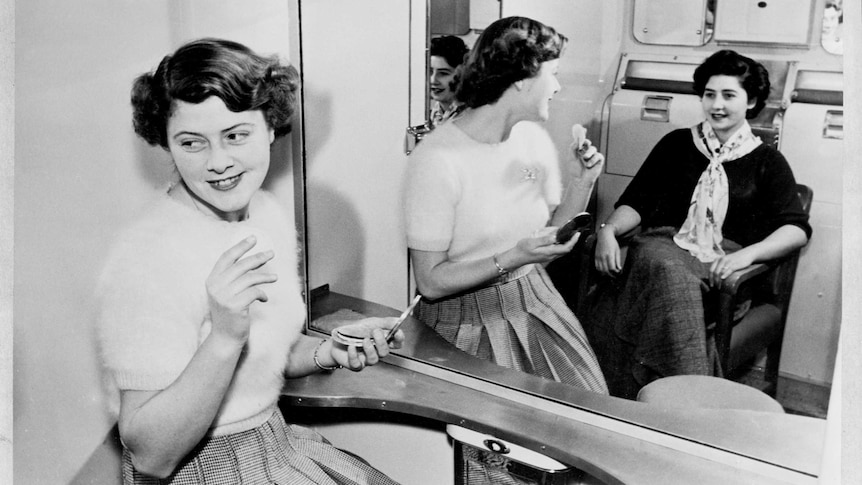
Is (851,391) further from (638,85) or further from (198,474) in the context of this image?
(198,474)

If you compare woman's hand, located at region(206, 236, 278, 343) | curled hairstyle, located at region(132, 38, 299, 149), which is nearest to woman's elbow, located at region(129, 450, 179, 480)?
woman's hand, located at region(206, 236, 278, 343)

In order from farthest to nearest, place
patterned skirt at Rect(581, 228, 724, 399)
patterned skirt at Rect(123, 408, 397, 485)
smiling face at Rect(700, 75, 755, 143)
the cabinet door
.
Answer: the cabinet door < patterned skirt at Rect(123, 408, 397, 485) < patterned skirt at Rect(581, 228, 724, 399) < smiling face at Rect(700, 75, 755, 143)

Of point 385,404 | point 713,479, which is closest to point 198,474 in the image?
point 385,404

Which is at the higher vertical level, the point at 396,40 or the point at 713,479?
the point at 396,40

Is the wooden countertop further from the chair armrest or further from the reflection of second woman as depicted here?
the chair armrest

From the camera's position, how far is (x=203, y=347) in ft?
4.90

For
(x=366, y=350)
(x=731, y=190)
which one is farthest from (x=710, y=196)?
(x=366, y=350)

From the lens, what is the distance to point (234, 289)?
1.51 meters

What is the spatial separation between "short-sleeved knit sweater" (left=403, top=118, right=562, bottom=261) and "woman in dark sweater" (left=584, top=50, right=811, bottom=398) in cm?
16

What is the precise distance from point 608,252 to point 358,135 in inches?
27.8

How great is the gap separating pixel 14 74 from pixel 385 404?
1029 millimetres

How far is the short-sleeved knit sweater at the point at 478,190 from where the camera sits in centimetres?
166

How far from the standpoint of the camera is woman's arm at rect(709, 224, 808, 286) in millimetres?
→ 1410

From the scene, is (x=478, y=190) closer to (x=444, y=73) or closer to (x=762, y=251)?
(x=444, y=73)
